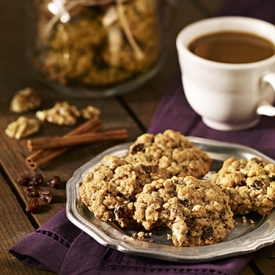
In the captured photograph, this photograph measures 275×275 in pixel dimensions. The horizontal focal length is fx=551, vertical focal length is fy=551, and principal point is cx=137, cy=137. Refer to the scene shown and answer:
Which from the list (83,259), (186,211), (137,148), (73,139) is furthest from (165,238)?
(73,139)

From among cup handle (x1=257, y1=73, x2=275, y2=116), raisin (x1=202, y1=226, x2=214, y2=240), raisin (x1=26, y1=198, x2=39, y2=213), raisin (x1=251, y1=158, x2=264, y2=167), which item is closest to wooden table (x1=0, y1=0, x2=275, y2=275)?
raisin (x1=26, y1=198, x2=39, y2=213)

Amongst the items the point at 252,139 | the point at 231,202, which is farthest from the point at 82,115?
the point at 231,202

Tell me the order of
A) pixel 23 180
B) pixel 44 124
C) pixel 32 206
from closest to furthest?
pixel 32 206 → pixel 23 180 → pixel 44 124

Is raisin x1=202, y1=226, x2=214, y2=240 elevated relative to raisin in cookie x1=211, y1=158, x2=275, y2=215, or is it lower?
elevated

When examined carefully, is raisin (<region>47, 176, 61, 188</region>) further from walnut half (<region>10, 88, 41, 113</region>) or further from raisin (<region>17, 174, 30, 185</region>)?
walnut half (<region>10, 88, 41, 113</region>)

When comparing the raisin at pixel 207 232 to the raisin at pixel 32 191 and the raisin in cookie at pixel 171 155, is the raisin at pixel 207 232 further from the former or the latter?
the raisin at pixel 32 191

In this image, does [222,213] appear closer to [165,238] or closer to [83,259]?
[165,238]

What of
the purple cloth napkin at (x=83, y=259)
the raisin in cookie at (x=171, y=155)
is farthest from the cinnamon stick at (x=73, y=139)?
the purple cloth napkin at (x=83, y=259)
